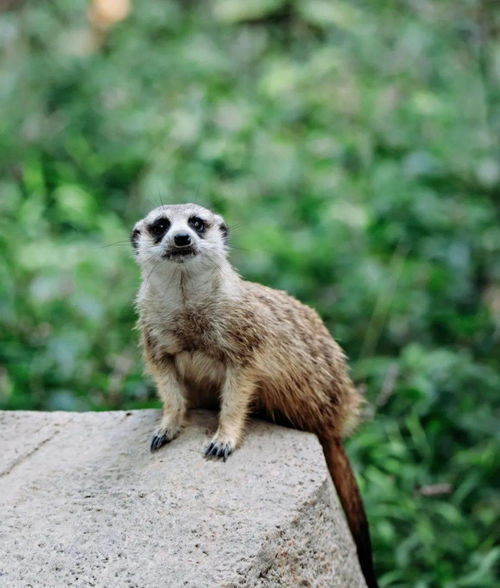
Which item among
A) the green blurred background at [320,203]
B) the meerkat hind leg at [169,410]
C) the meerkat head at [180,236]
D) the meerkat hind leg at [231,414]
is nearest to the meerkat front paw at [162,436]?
the meerkat hind leg at [169,410]

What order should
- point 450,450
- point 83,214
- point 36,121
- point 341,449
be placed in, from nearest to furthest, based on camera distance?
1. point 341,449
2. point 450,450
3. point 83,214
4. point 36,121

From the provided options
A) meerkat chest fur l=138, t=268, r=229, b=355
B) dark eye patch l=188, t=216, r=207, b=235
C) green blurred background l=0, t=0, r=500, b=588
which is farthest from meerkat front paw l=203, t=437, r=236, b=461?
green blurred background l=0, t=0, r=500, b=588

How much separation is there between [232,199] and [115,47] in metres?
3.80

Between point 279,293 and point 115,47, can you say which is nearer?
point 279,293

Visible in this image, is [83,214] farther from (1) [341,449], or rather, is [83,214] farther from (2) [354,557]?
(2) [354,557]

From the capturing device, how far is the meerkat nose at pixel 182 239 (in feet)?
9.27

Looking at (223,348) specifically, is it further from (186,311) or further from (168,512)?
(168,512)

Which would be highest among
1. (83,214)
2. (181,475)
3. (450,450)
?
(83,214)

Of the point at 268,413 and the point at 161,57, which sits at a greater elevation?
the point at 161,57

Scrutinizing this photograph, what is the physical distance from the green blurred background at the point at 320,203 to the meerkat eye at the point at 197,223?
136cm

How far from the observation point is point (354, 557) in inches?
118

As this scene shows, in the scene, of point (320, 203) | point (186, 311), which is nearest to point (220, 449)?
point (186, 311)

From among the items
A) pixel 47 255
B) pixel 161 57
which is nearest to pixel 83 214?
pixel 47 255

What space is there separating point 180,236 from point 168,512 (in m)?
0.98
